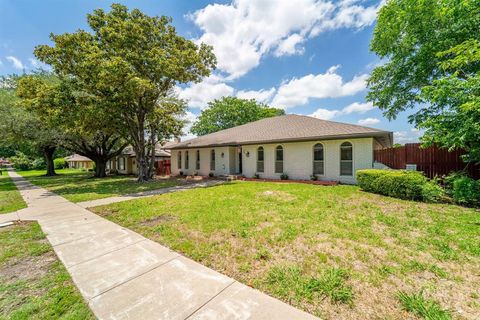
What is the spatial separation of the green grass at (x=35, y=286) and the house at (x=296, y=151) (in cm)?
1121

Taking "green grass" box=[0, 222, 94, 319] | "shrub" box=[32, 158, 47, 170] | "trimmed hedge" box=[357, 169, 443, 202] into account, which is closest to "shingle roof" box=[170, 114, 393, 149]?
"trimmed hedge" box=[357, 169, 443, 202]

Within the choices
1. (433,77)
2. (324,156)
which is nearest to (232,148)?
(324,156)

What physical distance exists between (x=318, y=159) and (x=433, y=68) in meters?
7.59

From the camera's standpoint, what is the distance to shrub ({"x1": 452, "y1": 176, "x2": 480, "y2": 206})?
21.7ft

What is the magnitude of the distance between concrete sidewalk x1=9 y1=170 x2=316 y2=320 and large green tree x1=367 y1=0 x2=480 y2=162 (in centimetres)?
850

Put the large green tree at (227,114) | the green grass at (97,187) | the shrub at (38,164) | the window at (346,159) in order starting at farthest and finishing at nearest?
the shrub at (38,164), the large green tree at (227,114), the window at (346,159), the green grass at (97,187)

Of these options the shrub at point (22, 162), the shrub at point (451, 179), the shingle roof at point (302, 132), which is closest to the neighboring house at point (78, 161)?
the shrub at point (22, 162)

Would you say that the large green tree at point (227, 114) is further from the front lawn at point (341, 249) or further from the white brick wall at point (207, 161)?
the front lawn at point (341, 249)

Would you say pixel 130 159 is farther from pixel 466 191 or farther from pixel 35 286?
pixel 466 191

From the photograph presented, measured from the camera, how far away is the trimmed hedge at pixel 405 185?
7.10m

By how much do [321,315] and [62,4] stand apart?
16187 mm

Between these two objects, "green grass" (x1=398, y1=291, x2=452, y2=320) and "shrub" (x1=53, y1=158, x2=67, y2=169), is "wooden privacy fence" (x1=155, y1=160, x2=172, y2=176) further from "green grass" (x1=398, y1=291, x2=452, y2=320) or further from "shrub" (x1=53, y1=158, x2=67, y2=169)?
"shrub" (x1=53, y1=158, x2=67, y2=169)

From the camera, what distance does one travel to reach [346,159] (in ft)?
37.4

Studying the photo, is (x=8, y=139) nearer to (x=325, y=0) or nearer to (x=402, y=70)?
(x=325, y=0)
